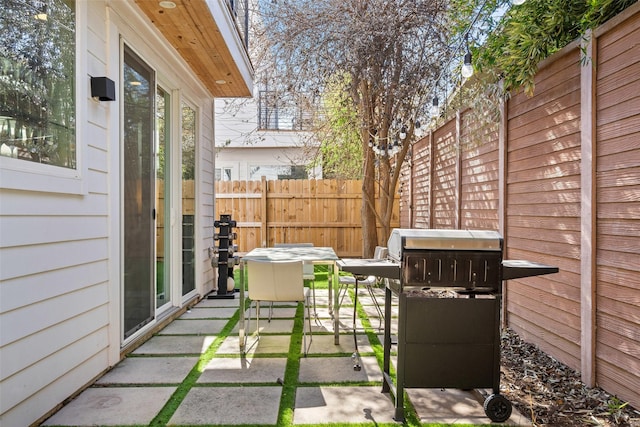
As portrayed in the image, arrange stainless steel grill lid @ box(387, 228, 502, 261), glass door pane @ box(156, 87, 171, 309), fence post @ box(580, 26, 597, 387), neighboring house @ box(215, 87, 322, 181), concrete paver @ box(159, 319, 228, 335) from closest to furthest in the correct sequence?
stainless steel grill lid @ box(387, 228, 502, 261) → fence post @ box(580, 26, 597, 387) → concrete paver @ box(159, 319, 228, 335) → glass door pane @ box(156, 87, 171, 309) → neighboring house @ box(215, 87, 322, 181)

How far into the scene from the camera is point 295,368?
312 centimetres

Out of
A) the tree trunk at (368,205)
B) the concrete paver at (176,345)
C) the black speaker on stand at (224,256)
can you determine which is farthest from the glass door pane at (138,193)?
the tree trunk at (368,205)

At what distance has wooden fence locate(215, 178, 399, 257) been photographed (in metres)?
8.98

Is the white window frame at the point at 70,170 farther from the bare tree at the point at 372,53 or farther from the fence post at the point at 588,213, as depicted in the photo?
the bare tree at the point at 372,53

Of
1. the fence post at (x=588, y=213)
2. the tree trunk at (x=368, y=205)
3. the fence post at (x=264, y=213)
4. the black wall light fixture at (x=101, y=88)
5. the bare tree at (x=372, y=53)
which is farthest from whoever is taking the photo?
the fence post at (x=264, y=213)

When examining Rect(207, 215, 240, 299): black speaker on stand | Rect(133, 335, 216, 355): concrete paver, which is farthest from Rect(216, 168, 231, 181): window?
Rect(133, 335, 216, 355): concrete paver

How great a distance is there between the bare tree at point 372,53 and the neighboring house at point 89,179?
4.75 ft

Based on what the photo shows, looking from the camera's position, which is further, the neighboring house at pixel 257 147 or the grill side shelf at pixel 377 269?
the neighboring house at pixel 257 147

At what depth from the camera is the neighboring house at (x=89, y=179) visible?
210 cm

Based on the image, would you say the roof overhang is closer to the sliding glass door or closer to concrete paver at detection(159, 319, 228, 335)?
the sliding glass door

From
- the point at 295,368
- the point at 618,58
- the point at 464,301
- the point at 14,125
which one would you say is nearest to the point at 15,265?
the point at 14,125

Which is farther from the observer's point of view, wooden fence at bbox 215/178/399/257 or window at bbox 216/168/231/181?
window at bbox 216/168/231/181

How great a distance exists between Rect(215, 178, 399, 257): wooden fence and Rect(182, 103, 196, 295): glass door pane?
3.58 m

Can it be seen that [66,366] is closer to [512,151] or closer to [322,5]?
[512,151]
